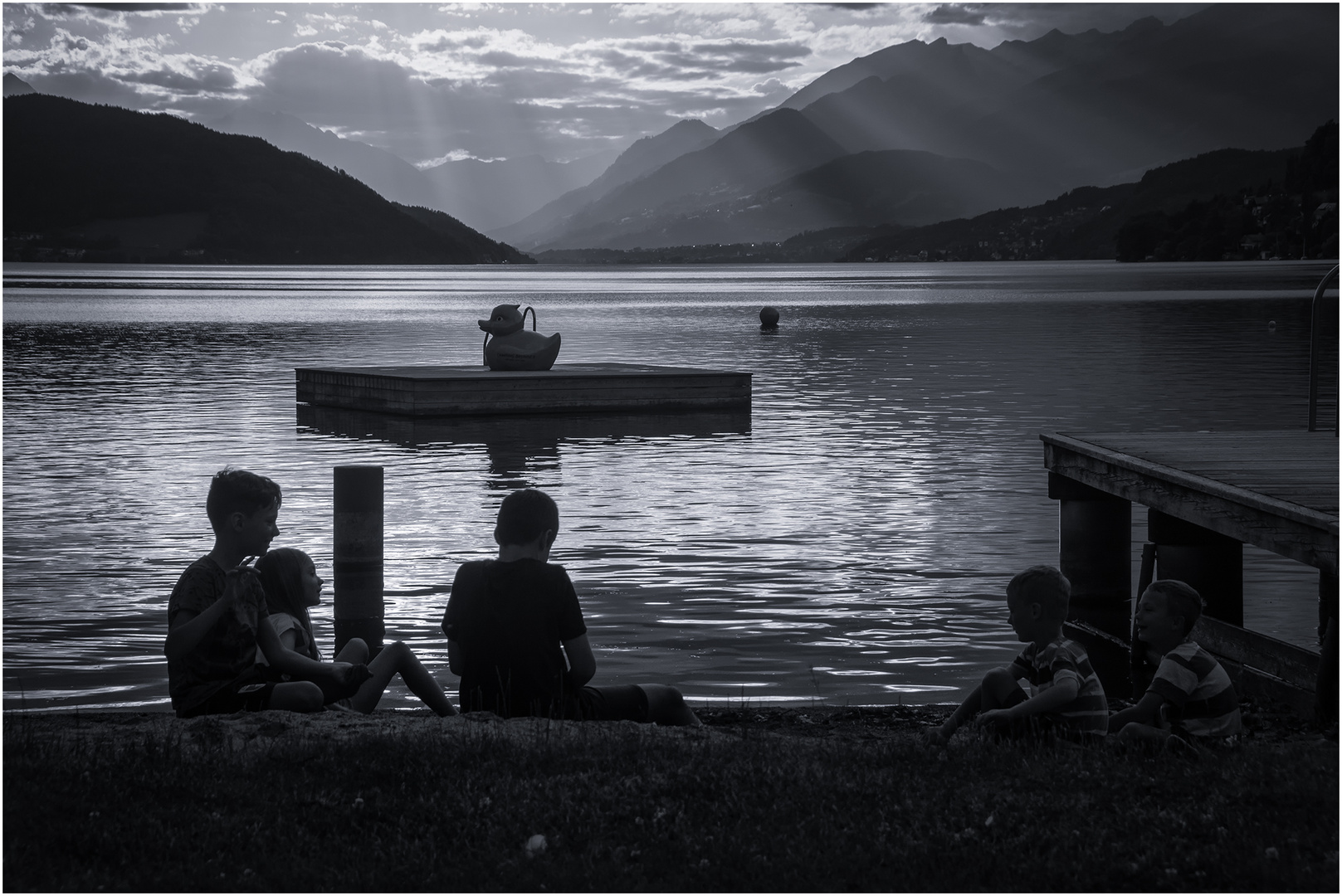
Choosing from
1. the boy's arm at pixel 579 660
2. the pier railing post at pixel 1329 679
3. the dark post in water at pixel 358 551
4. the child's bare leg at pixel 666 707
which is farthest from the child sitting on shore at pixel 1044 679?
the dark post in water at pixel 358 551

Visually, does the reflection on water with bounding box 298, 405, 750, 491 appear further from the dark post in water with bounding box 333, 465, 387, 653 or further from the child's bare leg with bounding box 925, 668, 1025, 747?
the child's bare leg with bounding box 925, 668, 1025, 747

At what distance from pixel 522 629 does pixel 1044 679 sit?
217 cm

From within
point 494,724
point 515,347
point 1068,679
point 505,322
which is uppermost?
point 505,322

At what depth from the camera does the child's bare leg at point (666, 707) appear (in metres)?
6.74

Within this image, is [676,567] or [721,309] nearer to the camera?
[676,567]

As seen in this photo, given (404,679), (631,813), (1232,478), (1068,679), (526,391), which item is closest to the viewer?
(631,813)

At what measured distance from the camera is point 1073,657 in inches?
238

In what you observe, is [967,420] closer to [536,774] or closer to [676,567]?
[676,567]

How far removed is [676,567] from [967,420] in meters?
12.2

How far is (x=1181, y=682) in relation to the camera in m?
6.06

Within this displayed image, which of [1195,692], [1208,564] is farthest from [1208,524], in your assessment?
[1195,692]

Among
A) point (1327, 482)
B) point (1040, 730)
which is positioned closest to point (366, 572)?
point (1040, 730)

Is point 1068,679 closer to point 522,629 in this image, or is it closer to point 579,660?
point 579,660

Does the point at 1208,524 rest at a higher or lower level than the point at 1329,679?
higher
